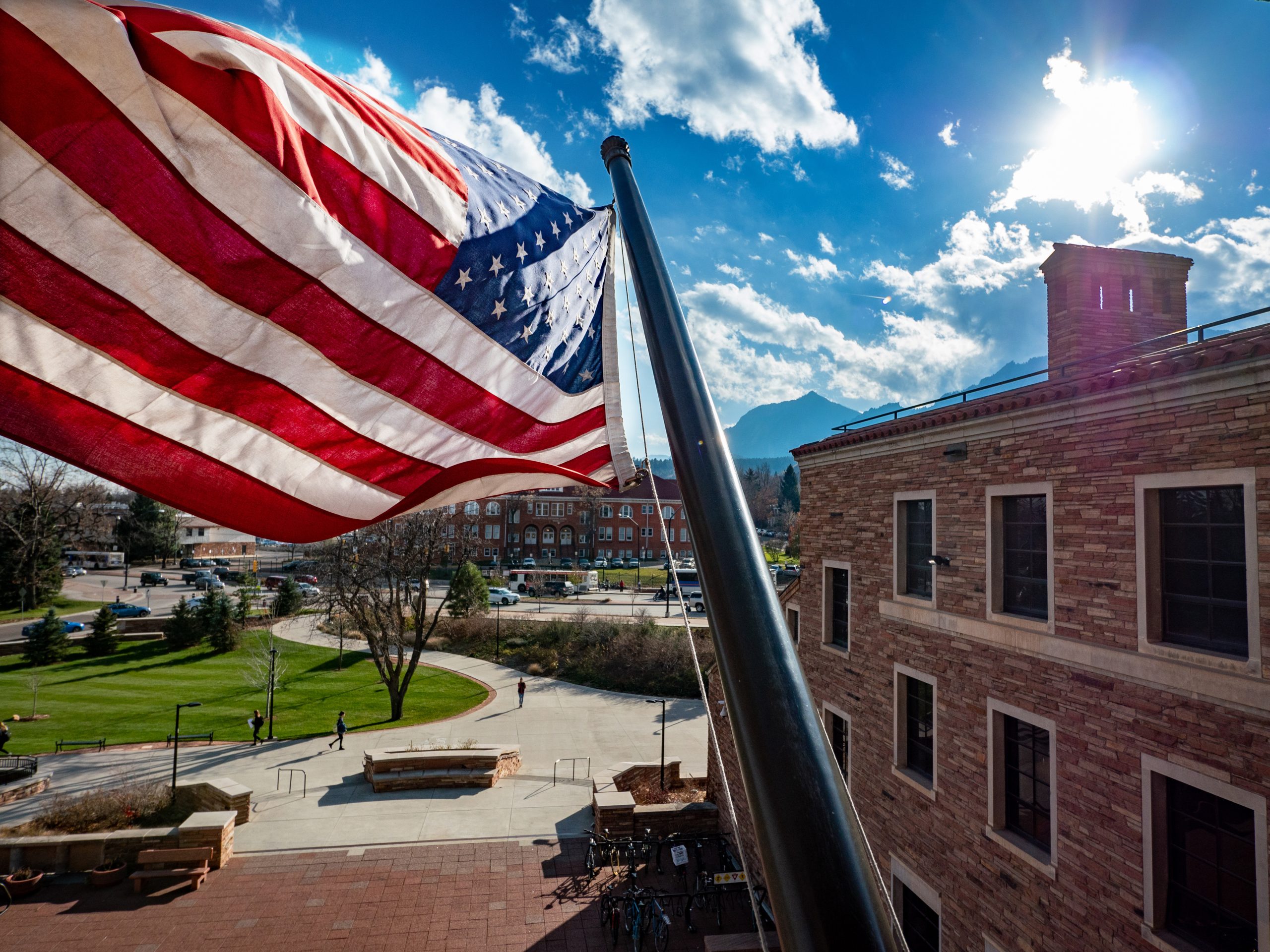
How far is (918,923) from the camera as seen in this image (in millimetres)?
11266

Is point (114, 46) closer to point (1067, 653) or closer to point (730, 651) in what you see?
point (730, 651)

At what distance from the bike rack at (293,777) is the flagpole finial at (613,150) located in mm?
21474

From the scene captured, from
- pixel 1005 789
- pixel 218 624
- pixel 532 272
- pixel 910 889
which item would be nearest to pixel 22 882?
pixel 910 889

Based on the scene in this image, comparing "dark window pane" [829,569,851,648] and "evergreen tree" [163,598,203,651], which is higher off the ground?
"dark window pane" [829,569,851,648]

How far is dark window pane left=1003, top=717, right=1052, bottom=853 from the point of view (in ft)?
29.3

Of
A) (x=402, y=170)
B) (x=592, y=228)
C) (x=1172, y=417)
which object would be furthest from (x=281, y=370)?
(x=1172, y=417)

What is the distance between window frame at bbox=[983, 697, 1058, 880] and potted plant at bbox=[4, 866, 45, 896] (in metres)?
18.9

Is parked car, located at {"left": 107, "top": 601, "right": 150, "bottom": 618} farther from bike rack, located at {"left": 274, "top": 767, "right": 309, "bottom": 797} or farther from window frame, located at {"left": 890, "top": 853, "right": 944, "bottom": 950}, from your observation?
window frame, located at {"left": 890, "top": 853, "right": 944, "bottom": 950}

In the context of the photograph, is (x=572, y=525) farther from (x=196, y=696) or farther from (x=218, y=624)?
(x=196, y=696)

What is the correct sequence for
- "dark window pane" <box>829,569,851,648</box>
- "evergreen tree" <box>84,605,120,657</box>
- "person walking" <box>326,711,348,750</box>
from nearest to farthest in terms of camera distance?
"dark window pane" <box>829,569,851,648</box>
"person walking" <box>326,711,348,750</box>
"evergreen tree" <box>84,605,120,657</box>

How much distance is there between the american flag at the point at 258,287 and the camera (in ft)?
12.3

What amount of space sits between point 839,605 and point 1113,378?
7804 mm

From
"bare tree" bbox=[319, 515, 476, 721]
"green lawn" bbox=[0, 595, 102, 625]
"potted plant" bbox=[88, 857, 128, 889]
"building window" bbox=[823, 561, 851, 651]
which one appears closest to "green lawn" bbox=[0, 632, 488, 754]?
"bare tree" bbox=[319, 515, 476, 721]

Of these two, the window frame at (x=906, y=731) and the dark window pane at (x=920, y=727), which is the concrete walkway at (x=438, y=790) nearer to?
the window frame at (x=906, y=731)
